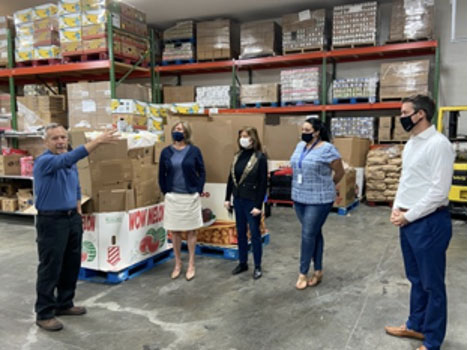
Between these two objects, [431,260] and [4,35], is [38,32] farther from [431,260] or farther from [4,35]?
[431,260]

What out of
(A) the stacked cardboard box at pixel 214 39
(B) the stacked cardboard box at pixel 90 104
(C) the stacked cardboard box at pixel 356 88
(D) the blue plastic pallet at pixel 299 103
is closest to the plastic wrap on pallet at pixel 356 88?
(C) the stacked cardboard box at pixel 356 88

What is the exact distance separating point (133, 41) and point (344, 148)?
509 cm

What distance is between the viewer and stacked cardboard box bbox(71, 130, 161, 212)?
421cm

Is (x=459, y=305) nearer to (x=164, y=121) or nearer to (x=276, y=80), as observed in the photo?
(x=164, y=121)

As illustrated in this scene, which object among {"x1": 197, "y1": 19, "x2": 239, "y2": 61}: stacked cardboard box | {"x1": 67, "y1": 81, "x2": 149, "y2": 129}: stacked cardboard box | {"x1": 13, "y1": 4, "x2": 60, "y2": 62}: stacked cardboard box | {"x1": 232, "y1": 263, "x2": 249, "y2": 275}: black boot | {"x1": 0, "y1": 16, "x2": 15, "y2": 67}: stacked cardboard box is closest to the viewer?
{"x1": 232, "y1": 263, "x2": 249, "y2": 275}: black boot

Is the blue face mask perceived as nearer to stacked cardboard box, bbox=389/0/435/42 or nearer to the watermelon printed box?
the watermelon printed box

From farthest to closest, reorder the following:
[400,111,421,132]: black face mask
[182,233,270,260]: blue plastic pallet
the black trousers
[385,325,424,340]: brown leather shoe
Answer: [182,233,270,260]: blue plastic pallet → the black trousers → [385,325,424,340]: brown leather shoe → [400,111,421,132]: black face mask

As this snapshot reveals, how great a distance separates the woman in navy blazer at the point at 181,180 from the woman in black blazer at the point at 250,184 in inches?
17.6

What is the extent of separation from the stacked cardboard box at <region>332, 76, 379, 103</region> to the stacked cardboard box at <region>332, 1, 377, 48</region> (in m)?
0.86

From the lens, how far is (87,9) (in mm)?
7430

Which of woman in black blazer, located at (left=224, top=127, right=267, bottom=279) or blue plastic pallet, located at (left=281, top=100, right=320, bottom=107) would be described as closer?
woman in black blazer, located at (left=224, top=127, right=267, bottom=279)

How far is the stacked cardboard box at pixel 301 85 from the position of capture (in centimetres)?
978

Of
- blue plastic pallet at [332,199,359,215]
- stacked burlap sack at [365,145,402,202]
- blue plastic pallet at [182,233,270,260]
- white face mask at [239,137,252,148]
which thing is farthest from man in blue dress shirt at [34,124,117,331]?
stacked burlap sack at [365,145,402,202]

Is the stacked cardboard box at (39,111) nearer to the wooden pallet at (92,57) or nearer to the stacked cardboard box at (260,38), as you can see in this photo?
the wooden pallet at (92,57)
